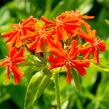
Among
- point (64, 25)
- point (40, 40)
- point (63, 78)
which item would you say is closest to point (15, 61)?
point (40, 40)

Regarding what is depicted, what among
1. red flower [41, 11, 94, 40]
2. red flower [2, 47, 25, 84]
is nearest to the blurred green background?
red flower [41, 11, 94, 40]

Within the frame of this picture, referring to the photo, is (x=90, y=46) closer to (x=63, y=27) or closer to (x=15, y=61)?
(x=63, y=27)

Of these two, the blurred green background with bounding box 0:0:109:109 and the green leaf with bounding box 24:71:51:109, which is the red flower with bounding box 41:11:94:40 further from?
the blurred green background with bounding box 0:0:109:109

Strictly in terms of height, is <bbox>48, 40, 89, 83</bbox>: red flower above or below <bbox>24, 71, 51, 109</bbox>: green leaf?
above

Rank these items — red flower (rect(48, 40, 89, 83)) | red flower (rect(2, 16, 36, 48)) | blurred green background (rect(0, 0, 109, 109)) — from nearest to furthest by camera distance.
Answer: red flower (rect(48, 40, 89, 83))
red flower (rect(2, 16, 36, 48))
blurred green background (rect(0, 0, 109, 109))

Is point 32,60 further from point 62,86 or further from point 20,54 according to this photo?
point 62,86

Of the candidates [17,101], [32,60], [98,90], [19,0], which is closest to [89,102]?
[98,90]

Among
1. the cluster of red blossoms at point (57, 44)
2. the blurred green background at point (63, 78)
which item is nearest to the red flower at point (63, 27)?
the cluster of red blossoms at point (57, 44)
